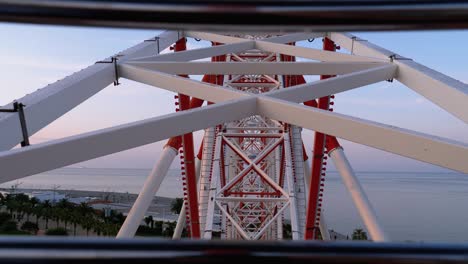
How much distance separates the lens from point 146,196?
6.04 meters

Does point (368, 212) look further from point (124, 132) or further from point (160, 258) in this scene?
point (160, 258)

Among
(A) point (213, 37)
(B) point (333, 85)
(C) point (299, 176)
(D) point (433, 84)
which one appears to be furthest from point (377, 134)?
(C) point (299, 176)

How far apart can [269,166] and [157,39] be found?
8683 mm

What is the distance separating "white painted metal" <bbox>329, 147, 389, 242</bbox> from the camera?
17.2 ft

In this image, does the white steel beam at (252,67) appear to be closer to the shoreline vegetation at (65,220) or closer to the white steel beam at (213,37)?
the white steel beam at (213,37)

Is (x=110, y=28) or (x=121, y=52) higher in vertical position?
(x=121, y=52)

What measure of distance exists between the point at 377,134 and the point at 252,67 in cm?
210

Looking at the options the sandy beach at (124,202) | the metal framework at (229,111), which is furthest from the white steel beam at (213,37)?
the sandy beach at (124,202)

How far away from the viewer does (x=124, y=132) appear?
3014 mm

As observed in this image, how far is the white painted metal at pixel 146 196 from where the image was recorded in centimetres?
566

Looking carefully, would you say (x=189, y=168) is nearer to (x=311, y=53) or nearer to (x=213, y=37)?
(x=213, y=37)

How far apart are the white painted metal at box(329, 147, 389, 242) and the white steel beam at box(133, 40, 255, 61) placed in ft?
6.48

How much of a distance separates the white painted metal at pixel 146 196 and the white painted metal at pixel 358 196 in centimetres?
231

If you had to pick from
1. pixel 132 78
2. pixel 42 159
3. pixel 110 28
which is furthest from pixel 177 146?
pixel 110 28
